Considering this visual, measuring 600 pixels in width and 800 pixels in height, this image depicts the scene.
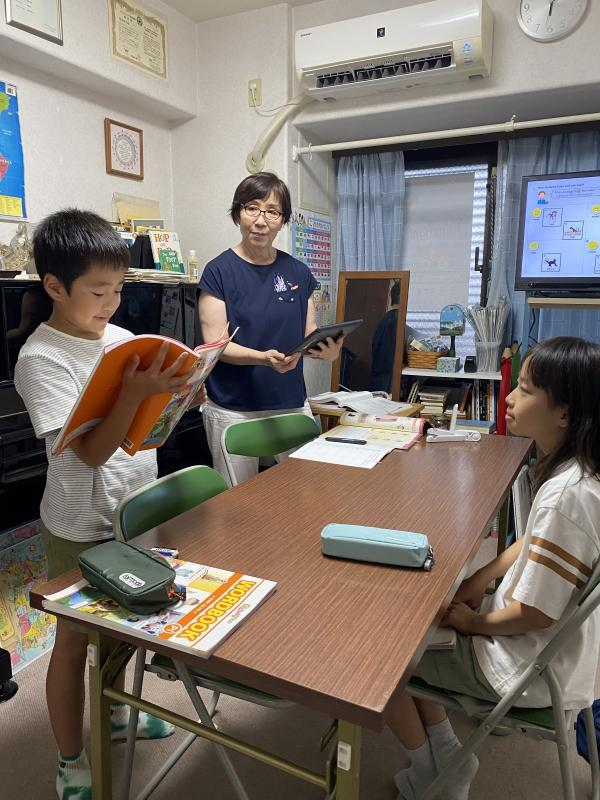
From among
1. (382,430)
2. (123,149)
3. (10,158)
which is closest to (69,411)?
(382,430)

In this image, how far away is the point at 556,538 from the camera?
1039 millimetres

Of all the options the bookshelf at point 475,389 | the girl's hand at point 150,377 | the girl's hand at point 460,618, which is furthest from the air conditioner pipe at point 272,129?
the girl's hand at point 460,618

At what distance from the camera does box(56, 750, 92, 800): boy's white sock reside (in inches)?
54.5

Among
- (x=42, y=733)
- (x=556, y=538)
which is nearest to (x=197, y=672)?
(x=556, y=538)

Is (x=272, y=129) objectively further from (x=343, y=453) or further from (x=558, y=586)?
(x=558, y=586)

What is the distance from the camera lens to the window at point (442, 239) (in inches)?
141

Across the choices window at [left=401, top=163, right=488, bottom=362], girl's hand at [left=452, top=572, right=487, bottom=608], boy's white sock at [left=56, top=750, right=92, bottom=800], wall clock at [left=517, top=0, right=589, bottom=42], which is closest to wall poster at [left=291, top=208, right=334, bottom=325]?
window at [left=401, top=163, right=488, bottom=362]

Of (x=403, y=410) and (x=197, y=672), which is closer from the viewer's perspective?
(x=197, y=672)

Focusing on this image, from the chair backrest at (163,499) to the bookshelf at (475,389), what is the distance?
208 cm

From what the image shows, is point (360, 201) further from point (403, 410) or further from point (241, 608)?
point (241, 608)

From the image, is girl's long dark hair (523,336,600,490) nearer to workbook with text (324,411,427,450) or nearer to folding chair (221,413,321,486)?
workbook with text (324,411,427,450)

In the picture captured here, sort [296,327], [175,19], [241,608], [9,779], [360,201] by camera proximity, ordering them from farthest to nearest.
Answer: [360,201] < [175,19] < [296,327] < [9,779] < [241,608]

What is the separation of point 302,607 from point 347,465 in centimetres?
80

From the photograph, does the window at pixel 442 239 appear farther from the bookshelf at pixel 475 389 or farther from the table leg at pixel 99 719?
the table leg at pixel 99 719
